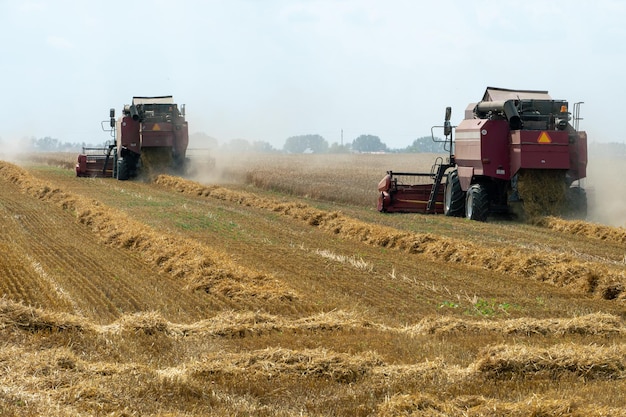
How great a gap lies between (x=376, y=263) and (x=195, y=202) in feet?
43.6

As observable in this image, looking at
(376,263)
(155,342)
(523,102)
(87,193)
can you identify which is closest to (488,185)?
(523,102)

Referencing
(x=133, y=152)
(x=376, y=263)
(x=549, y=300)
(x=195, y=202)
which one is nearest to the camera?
(x=549, y=300)

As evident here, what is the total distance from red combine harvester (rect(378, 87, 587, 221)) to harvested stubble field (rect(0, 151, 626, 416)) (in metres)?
1.35

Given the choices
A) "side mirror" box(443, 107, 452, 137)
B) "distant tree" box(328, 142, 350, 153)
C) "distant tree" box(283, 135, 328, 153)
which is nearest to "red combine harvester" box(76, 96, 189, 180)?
"side mirror" box(443, 107, 452, 137)

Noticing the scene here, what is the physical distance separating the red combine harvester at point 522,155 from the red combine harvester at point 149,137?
16532 mm

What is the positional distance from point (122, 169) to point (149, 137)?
2.07m

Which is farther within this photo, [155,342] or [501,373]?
[155,342]

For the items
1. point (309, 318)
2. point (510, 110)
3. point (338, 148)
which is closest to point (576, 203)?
point (510, 110)

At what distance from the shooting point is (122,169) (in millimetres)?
38312

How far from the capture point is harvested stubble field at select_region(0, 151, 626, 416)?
24.9 feet

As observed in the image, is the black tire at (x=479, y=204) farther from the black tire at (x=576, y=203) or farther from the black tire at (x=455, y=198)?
the black tire at (x=576, y=203)

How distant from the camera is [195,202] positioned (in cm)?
2811

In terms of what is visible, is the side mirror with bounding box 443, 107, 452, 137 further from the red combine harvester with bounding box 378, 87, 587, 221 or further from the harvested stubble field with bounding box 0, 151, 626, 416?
the harvested stubble field with bounding box 0, 151, 626, 416

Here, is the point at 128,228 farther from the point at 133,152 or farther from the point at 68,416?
the point at 133,152
